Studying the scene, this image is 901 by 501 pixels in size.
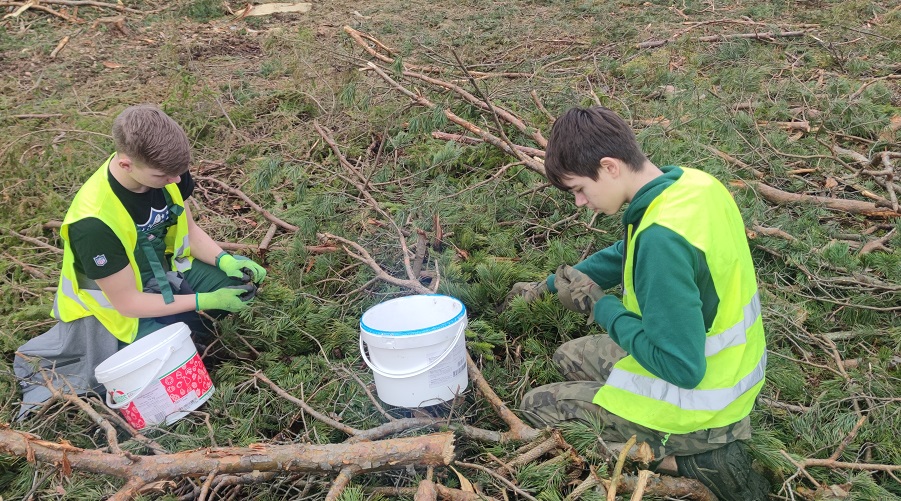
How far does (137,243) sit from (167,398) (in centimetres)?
68

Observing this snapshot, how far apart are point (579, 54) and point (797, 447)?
457 cm

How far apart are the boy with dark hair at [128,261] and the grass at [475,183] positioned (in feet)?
0.71

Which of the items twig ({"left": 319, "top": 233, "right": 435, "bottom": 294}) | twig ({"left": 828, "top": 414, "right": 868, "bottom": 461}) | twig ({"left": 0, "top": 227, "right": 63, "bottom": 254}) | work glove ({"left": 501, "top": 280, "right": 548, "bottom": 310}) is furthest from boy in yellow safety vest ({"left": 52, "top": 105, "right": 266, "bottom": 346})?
twig ({"left": 828, "top": 414, "right": 868, "bottom": 461})

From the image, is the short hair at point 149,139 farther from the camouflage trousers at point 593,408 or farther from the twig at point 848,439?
the twig at point 848,439

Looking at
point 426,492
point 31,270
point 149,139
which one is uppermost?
point 149,139

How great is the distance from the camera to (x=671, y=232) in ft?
5.82

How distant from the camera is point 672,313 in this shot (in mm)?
1769

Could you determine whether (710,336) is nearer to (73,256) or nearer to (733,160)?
(733,160)

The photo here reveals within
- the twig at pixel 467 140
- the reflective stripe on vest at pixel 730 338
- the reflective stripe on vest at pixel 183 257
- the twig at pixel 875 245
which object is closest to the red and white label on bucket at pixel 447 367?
the reflective stripe on vest at pixel 730 338

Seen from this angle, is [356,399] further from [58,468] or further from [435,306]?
[58,468]

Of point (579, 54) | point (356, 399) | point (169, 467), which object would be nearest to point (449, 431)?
point (356, 399)

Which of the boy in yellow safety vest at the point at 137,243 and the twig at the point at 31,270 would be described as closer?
the boy in yellow safety vest at the point at 137,243

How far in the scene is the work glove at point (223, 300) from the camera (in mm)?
2768

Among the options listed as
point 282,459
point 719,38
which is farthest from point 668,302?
point 719,38
